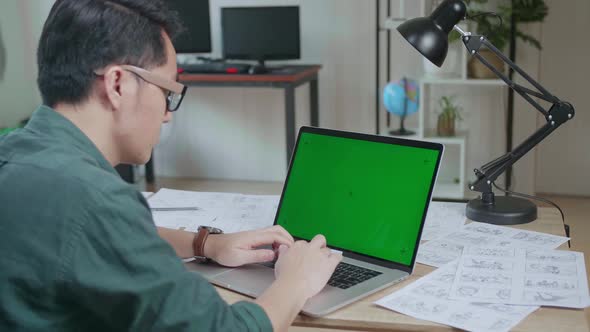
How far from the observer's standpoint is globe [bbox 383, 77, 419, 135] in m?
4.11

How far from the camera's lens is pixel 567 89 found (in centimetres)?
421

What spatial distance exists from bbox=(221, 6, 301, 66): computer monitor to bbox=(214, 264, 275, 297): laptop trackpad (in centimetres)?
294

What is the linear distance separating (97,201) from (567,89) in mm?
3748

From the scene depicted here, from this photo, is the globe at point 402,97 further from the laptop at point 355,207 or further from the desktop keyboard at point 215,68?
the laptop at point 355,207

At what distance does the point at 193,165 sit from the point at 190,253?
3.42m

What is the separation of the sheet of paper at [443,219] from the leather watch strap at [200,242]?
0.50m

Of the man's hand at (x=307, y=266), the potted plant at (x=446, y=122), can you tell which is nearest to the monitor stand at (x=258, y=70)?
the potted plant at (x=446, y=122)

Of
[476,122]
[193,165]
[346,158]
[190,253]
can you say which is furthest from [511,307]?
[193,165]

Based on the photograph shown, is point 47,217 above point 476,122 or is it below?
above

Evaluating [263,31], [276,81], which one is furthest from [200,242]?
[263,31]

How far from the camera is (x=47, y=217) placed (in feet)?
3.14

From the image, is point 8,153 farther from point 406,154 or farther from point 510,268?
point 510,268

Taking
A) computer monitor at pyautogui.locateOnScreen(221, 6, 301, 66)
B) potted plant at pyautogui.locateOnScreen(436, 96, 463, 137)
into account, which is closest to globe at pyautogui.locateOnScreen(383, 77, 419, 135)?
potted plant at pyautogui.locateOnScreen(436, 96, 463, 137)

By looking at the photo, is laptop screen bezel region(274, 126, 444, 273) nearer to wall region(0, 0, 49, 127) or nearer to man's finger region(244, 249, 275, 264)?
man's finger region(244, 249, 275, 264)
